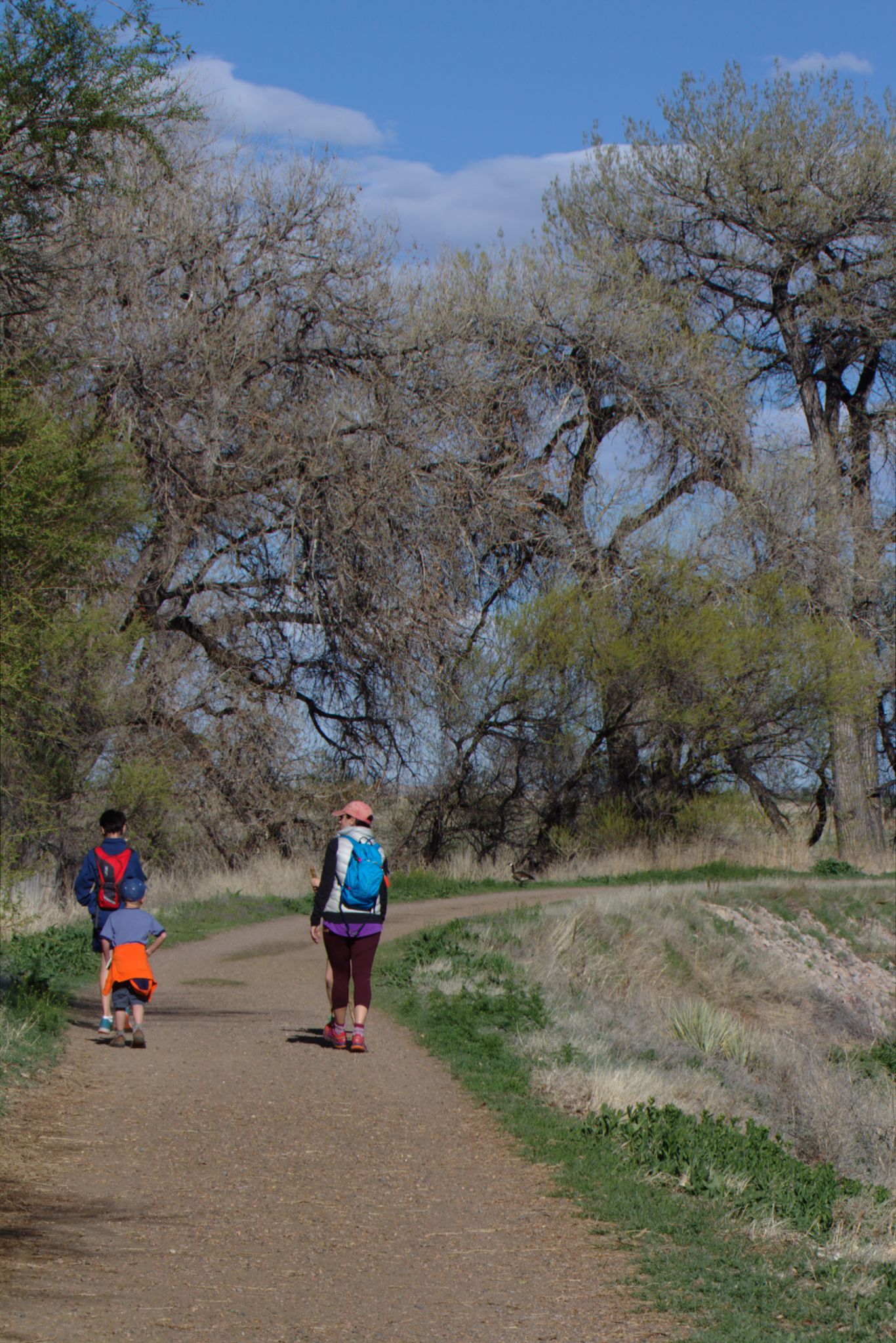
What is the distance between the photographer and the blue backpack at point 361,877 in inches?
417

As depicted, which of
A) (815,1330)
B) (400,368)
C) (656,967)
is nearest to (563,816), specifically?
(400,368)

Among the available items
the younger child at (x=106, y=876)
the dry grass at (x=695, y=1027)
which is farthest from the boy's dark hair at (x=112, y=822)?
the dry grass at (x=695, y=1027)

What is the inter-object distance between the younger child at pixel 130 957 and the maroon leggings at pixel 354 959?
1.28m

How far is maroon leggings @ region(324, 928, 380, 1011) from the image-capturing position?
420 inches

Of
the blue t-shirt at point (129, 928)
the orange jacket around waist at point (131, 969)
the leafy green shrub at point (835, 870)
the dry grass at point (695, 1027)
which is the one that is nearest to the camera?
Answer: the dry grass at point (695, 1027)

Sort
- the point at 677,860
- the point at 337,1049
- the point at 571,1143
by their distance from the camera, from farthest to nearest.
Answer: the point at 677,860
the point at 337,1049
the point at 571,1143

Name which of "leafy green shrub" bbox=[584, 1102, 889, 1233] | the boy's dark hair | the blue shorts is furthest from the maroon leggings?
"leafy green shrub" bbox=[584, 1102, 889, 1233]

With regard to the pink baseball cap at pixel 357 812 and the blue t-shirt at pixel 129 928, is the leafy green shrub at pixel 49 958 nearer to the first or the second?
the blue t-shirt at pixel 129 928

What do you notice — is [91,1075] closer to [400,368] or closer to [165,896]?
[165,896]

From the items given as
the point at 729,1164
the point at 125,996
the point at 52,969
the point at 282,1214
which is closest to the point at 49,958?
the point at 52,969

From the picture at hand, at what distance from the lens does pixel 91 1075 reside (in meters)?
9.50

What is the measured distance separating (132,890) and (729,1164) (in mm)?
5161

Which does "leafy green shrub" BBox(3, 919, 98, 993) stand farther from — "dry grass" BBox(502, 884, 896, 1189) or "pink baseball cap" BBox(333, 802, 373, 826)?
"dry grass" BBox(502, 884, 896, 1189)

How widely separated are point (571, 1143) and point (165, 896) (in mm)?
15137
